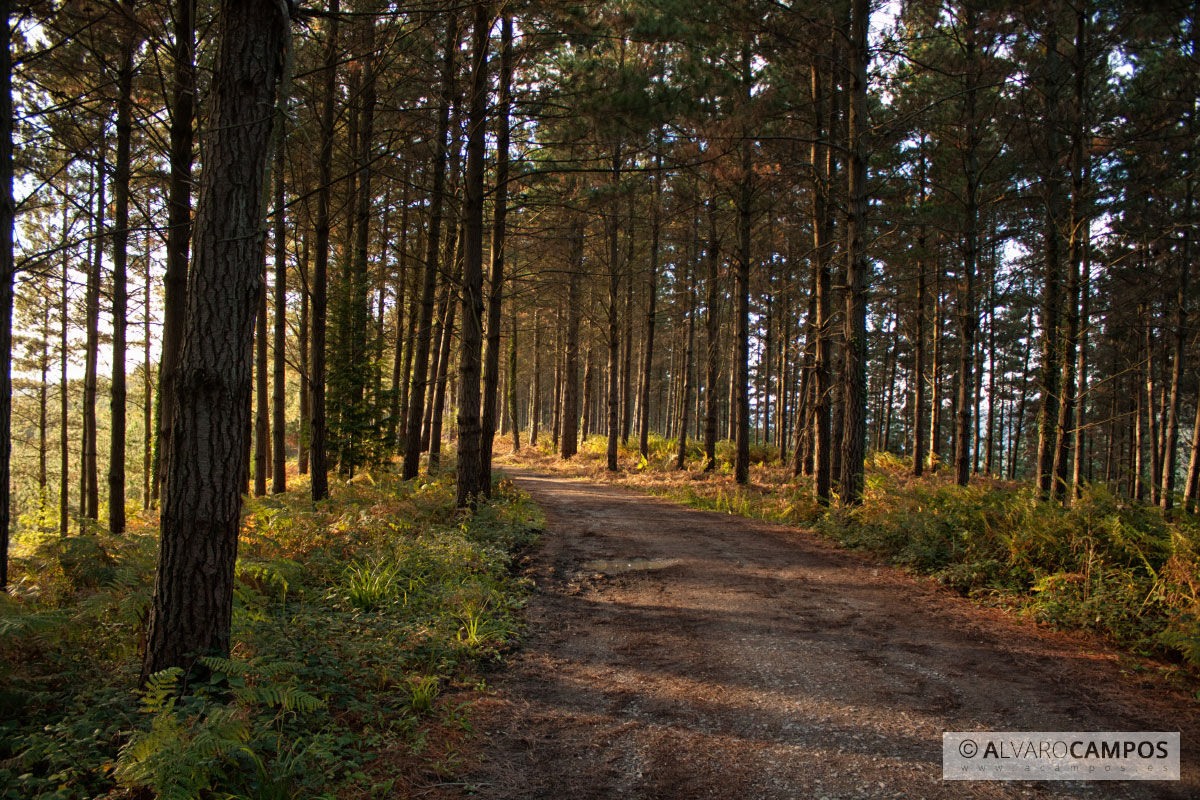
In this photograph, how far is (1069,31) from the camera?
40.1ft

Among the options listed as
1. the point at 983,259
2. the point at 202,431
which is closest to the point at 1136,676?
the point at 202,431

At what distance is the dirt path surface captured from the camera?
3348 mm

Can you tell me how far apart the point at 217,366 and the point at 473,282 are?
6755 mm

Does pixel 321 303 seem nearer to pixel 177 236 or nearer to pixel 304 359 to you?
pixel 177 236

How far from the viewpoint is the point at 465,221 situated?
10.3 m

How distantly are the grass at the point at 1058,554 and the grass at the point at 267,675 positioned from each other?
5176 mm

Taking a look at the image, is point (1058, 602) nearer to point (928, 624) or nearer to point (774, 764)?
point (928, 624)

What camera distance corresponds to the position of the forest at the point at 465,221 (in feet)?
12.3

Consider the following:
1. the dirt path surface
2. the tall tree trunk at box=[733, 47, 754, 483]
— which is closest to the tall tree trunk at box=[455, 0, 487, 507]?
the dirt path surface

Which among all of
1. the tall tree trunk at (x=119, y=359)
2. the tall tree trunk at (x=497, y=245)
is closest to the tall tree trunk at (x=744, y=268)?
the tall tree trunk at (x=497, y=245)

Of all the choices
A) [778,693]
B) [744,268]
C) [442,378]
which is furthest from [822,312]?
[778,693]

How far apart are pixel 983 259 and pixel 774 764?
2575cm

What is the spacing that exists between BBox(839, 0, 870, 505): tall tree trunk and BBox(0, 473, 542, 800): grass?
6.84 m

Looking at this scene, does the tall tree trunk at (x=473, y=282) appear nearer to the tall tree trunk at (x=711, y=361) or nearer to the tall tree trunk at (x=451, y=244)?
the tall tree trunk at (x=451, y=244)
